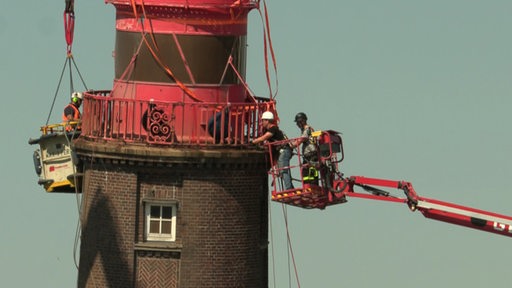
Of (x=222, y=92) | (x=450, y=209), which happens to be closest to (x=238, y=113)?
(x=222, y=92)

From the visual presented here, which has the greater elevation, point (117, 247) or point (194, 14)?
point (194, 14)

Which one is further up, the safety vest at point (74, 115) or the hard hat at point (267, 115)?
the safety vest at point (74, 115)

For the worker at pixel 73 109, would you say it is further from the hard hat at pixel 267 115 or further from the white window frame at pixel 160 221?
the hard hat at pixel 267 115

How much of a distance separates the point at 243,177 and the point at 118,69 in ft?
12.9

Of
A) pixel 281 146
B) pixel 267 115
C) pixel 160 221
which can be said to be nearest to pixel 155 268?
pixel 160 221

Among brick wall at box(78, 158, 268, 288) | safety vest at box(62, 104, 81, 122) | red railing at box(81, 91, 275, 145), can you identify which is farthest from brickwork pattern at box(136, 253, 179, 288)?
safety vest at box(62, 104, 81, 122)

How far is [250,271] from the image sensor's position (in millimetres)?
76188

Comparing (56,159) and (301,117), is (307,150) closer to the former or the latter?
(301,117)

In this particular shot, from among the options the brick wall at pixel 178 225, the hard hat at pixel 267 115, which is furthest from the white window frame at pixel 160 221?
the hard hat at pixel 267 115

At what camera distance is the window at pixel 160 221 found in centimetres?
7550

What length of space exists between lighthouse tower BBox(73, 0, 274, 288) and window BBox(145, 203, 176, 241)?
0.02m

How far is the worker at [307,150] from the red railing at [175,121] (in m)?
1.10

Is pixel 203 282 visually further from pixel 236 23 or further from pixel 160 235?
pixel 236 23

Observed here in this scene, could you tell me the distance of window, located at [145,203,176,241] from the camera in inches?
2972
